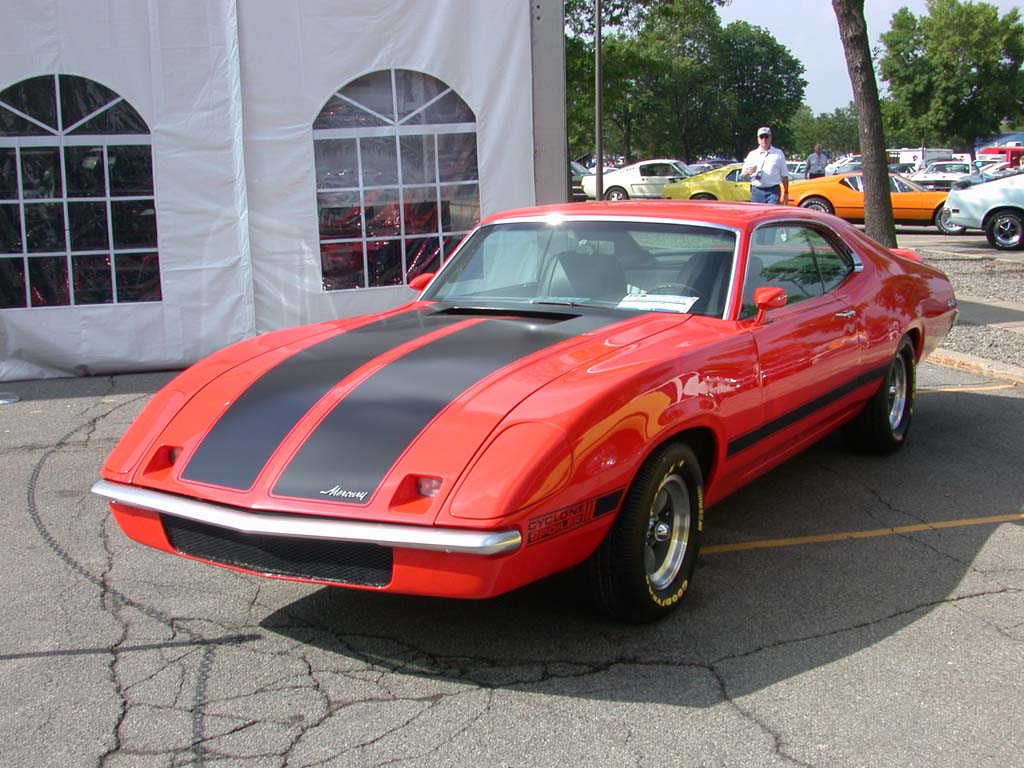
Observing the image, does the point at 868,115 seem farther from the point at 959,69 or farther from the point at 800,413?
the point at 959,69

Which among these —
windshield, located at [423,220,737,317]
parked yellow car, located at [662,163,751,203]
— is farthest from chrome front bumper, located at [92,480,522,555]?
parked yellow car, located at [662,163,751,203]

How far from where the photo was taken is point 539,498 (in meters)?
3.31

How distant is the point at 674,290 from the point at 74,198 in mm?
6127

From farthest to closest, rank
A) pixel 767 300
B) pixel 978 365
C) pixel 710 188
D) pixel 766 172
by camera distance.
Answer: pixel 710 188
pixel 766 172
pixel 978 365
pixel 767 300

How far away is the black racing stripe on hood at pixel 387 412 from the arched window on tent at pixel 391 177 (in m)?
5.51

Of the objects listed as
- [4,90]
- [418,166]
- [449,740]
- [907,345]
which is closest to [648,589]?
[449,740]

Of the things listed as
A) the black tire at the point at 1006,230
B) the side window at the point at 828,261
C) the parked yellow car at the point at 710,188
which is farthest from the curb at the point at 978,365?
the parked yellow car at the point at 710,188

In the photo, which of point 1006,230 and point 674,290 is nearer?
point 674,290

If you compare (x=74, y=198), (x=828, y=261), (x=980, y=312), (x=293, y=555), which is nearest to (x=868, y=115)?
(x=980, y=312)

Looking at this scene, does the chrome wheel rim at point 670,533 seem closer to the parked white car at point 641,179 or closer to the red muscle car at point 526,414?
the red muscle car at point 526,414

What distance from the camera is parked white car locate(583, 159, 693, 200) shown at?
3275cm

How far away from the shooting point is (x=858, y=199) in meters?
23.8

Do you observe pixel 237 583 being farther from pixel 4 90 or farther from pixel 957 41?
pixel 957 41

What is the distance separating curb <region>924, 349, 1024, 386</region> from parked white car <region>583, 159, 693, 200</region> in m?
23.7
